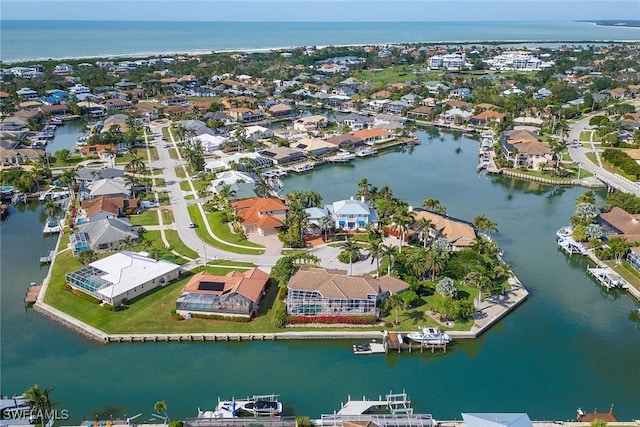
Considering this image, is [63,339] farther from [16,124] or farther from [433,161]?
[16,124]

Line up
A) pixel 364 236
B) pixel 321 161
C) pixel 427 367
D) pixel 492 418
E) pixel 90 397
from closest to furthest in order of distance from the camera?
pixel 492 418
pixel 90 397
pixel 427 367
pixel 364 236
pixel 321 161

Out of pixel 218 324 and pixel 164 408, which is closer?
pixel 164 408

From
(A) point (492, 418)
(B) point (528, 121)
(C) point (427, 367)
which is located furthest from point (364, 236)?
(B) point (528, 121)

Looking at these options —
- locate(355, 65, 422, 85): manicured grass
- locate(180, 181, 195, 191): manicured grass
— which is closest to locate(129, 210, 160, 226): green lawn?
locate(180, 181, 195, 191): manicured grass

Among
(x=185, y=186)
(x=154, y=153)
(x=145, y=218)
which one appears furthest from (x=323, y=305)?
(x=154, y=153)

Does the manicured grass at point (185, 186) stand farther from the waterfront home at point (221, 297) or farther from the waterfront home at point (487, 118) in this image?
the waterfront home at point (487, 118)

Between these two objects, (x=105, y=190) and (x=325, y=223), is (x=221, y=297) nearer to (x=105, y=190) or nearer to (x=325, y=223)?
(x=325, y=223)

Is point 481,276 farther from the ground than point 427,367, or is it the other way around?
point 481,276
